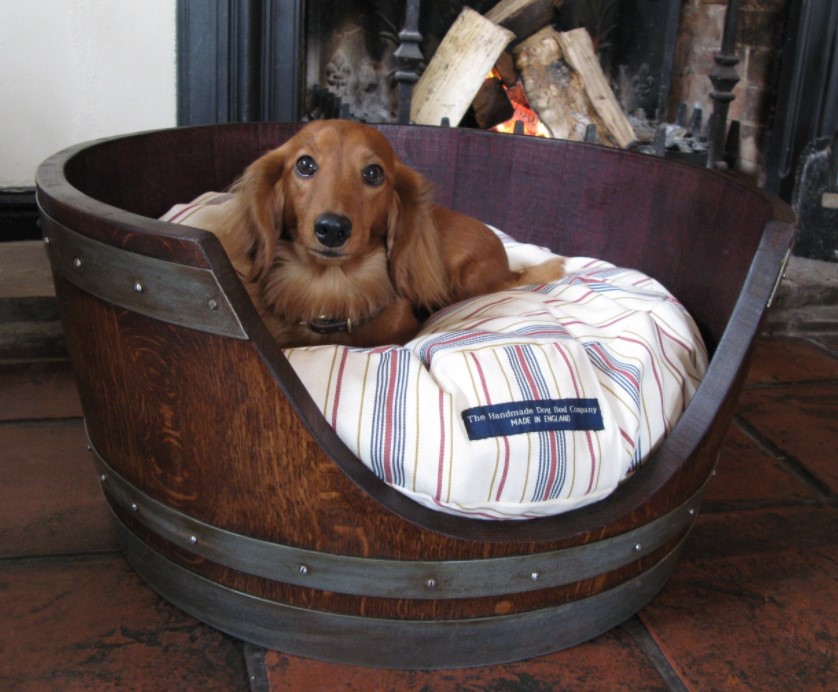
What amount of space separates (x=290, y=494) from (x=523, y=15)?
200 cm

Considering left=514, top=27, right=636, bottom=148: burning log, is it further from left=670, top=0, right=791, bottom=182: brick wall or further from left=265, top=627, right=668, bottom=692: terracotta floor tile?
left=265, top=627, right=668, bottom=692: terracotta floor tile

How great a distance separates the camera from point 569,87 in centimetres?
272

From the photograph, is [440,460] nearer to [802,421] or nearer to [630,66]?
[802,421]

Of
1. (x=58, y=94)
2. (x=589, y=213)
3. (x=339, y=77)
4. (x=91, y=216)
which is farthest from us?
(x=339, y=77)

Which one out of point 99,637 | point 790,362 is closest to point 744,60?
point 790,362

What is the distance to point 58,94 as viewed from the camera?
220cm

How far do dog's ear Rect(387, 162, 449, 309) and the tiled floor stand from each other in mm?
632

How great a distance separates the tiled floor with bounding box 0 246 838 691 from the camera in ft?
3.72

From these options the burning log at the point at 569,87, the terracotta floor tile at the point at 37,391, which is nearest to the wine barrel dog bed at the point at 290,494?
the terracotta floor tile at the point at 37,391

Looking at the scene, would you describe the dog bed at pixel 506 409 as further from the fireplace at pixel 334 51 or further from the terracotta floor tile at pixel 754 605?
the fireplace at pixel 334 51

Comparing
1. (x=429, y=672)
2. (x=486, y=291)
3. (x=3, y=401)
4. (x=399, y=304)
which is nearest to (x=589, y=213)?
(x=486, y=291)

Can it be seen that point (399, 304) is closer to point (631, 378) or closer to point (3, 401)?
point (631, 378)

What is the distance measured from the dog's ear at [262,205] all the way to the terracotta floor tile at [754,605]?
33.1 inches

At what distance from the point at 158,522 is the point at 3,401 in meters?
0.80
